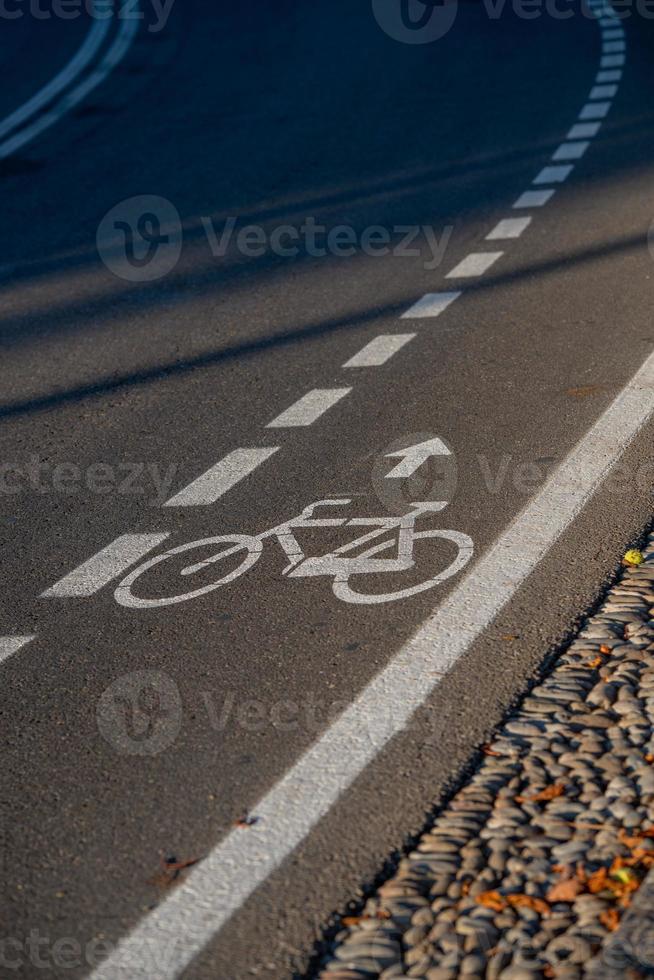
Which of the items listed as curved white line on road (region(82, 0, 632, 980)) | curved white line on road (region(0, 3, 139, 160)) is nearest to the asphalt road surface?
curved white line on road (region(82, 0, 632, 980))

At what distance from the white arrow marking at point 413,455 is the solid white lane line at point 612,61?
34.9ft

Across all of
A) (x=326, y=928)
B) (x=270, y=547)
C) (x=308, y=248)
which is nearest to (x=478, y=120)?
(x=308, y=248)

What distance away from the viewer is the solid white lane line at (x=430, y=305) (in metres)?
7.98

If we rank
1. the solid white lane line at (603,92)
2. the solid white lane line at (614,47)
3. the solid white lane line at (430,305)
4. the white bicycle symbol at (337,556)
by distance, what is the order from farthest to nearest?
1. the solid white lane line at (614,47)
2. the solid white lane line at (603,92)
3. the solid white lane line at (430,305)
4. the white bicycle symbol at (337,556)

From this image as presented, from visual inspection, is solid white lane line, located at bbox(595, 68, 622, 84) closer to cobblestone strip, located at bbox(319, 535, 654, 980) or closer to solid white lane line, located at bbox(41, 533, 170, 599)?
solid white lane line, located at bbox(41, 533, 170, 599)

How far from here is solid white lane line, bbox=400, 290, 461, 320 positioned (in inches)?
314

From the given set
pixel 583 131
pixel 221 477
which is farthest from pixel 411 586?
pixel 583 131

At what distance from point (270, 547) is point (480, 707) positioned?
4.74ft

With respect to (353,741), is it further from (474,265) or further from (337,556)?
(474,265)

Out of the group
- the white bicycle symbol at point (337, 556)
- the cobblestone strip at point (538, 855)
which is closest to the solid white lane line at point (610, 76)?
the white bicycle symbol at point (337, 556)

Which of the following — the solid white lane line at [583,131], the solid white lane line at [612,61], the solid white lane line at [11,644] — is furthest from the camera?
the solid white lane line at [612,61]

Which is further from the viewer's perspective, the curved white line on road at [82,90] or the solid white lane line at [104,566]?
the curved white line on road at [82,90]

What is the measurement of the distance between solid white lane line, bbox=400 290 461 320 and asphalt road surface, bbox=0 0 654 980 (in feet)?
0.12

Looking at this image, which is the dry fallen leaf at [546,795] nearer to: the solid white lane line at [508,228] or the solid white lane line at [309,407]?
the solid white lane line at [309,407]
